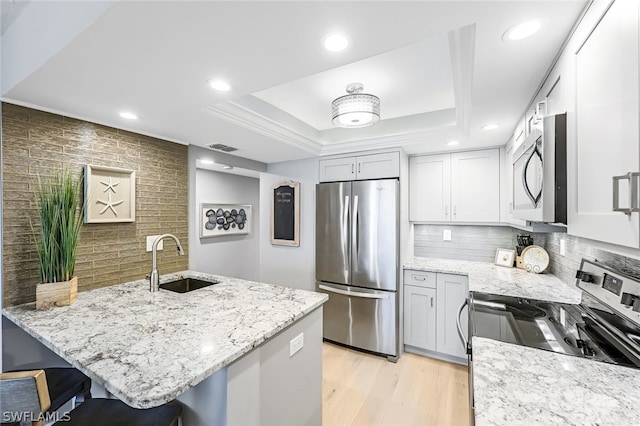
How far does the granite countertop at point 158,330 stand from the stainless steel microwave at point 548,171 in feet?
4.07

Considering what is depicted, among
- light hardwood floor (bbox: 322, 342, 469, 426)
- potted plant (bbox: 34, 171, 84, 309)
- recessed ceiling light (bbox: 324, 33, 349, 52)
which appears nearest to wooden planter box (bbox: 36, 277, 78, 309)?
potted plant (bbox: 34, 171, 84, 309)

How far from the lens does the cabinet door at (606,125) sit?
0.68m

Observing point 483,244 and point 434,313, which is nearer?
point 434,313

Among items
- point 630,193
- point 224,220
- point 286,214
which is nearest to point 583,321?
point 630,193

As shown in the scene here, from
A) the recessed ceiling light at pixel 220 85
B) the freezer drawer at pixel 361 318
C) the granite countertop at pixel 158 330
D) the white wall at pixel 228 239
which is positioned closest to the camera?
the granite countertop at pixel 158 330

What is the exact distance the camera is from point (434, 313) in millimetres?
2695

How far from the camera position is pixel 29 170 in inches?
66.0

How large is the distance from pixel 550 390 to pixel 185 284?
7.71 feet

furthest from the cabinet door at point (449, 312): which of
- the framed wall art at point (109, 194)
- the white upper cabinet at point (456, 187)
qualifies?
the framed wall art at point (109, 194)

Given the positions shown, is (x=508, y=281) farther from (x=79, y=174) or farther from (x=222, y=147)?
(x=79, y=174)

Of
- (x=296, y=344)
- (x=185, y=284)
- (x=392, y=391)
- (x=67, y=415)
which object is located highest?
(x=185, y=284)

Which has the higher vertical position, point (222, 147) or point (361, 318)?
point (222, 147)

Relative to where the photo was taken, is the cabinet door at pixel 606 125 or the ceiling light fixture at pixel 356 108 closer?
the cabinet door at pixel 606 125

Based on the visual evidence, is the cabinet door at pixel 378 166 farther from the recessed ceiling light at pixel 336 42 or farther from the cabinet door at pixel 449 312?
the recessed ceiling light at pixel 336 42
